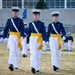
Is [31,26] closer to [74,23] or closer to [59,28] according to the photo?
[59,28]

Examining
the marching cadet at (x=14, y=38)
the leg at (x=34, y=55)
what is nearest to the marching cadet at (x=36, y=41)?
the leg at (x=34, y=55)

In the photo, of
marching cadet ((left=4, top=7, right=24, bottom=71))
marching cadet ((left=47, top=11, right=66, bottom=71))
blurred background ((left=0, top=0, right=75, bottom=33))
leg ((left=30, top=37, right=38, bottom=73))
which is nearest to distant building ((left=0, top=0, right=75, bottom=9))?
blurred background ((left=0, top=0, right=75, bottom=33))

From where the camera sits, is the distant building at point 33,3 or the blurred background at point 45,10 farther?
the distant building at point 33,3

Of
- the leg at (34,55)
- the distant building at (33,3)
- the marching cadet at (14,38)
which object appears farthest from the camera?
the distant building at (33,3)

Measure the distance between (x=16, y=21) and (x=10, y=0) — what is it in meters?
67.7

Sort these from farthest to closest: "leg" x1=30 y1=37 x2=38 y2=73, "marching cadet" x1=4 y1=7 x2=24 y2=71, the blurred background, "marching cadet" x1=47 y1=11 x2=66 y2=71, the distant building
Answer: the distant building → the blurred background → "marching cadet" x1=47 y1=11 x2=66 y2=71 → "marching cadet" x1=4 y1=7 x2=24 y2=71 → "leg" x1=30 y1=37 x2=38 y2=73

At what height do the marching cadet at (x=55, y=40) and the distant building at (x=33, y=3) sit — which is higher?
the distant building at (x=33, y=3)

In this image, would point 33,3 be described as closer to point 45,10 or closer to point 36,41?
point 45,10

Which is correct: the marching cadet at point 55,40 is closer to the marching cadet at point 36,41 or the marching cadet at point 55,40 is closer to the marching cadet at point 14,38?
the marching cadet at point 36,41

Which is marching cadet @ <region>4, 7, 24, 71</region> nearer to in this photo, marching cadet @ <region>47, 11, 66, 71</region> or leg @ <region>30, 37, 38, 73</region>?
leg @ <region>30, 37, 38, 73</region>

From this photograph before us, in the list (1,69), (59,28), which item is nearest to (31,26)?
(59,28)

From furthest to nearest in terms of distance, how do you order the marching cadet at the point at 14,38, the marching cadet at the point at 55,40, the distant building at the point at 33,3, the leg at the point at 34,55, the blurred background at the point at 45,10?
the distant building at the point at 33,3, the blurred background at the point at 45,10, the marching cadet at the point at 55,40, the marching cadet at the point at 14,38, the leg at the point at 34,55

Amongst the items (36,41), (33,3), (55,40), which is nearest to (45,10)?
(33,3)

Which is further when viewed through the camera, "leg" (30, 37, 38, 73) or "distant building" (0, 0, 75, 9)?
"distant building" (0, 0, 75, 9)
